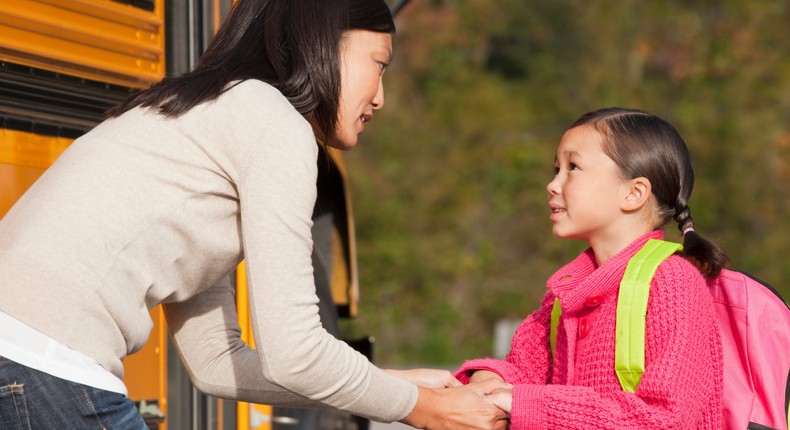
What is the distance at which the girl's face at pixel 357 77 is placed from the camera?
7.08ft

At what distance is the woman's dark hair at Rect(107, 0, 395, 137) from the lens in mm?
2094

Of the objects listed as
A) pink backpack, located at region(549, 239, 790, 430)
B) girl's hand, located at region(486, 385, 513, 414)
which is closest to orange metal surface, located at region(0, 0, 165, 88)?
girl's hand, located at region(486, 385, 513, 414)

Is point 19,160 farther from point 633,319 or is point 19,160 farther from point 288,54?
point 633,319

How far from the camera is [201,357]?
2.43 metres

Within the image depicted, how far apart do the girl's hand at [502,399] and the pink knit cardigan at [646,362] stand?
0.02 m

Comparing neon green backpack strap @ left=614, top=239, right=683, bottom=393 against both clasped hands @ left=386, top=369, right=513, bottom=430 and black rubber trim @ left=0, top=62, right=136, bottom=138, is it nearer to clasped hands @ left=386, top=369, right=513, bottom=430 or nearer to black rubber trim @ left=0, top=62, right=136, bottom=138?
clasped hands @ left=386, top=369, right=513, bottom=430

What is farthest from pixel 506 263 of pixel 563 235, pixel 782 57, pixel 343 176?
pixel 563 235

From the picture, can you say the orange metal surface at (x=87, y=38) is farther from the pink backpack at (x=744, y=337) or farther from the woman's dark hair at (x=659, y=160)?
the pink backpack at (x=744, y=337)

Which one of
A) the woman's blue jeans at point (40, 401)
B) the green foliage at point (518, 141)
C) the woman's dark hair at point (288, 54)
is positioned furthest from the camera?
the green foliage at point (518, 141)

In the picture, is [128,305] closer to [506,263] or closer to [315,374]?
[315,374]

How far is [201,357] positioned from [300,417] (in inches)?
62.6

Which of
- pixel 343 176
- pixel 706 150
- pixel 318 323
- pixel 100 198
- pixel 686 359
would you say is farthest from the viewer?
pixel 706 150

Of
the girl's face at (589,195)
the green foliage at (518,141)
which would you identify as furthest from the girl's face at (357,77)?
the green foliage at (518,141)

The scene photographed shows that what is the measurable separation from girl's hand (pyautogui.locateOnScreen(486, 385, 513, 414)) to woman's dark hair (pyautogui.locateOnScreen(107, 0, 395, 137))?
638 mm
